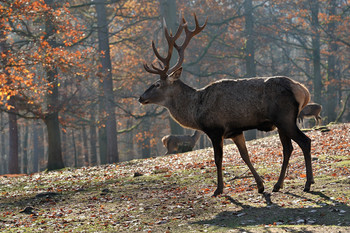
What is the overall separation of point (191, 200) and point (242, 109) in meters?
2.16

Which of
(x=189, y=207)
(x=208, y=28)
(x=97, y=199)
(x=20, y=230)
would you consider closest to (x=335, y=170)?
(x=189, y=207)

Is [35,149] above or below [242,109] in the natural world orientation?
below

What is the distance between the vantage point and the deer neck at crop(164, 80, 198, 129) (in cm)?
Answer: 984

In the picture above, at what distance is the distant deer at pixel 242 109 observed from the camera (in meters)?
8.30

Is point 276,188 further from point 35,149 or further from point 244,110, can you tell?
point 35,149

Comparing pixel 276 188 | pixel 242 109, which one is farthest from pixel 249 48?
pixel 276 188

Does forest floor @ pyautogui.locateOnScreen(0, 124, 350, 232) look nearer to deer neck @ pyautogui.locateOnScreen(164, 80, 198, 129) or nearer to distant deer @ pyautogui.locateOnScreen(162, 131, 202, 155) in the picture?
deer neck @ pyautogui.locateOnScreen(164, 80, 198, 129)

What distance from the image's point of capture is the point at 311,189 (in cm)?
838

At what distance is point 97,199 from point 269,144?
8753 mm

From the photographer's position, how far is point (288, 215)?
6953mm

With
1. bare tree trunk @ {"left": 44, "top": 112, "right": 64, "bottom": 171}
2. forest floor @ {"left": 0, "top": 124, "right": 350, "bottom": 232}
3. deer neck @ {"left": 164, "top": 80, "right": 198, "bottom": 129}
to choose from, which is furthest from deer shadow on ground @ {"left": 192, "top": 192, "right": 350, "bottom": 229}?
bare tree trunk @ {"left": 44, "top": 112, "right": 64, "bottom": 171}

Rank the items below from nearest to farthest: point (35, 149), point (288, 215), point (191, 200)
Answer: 1. point (288, 215)
2. point (191, 200)
3. point (35, 149)

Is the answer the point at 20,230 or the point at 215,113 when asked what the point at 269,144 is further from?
the point at 20,230

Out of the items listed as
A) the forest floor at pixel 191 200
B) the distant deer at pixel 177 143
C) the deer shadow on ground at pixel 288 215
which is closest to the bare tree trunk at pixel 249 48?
the distant deer at pixel 177 143
